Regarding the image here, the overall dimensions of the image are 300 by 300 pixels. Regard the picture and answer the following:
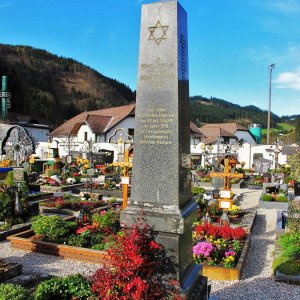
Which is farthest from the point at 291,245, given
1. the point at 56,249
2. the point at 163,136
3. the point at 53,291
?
the point at 56,249

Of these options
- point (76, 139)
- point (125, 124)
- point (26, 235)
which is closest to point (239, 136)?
point (125, 124)

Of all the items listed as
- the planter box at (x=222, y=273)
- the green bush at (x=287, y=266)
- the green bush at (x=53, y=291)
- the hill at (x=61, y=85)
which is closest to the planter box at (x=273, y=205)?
the green bush at (x=287, y=266)

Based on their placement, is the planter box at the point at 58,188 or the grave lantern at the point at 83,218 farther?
the planter box at the point at 58,188

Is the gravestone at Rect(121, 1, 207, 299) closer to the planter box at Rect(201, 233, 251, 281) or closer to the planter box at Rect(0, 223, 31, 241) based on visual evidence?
the planter box at Rect(201, 233, 251, 281)

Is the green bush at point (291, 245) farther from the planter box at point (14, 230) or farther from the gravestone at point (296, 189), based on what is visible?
the gravestone at point (296, 189)

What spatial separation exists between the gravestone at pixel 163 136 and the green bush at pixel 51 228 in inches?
206

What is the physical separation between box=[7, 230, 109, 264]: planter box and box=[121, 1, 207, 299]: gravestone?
3435mm

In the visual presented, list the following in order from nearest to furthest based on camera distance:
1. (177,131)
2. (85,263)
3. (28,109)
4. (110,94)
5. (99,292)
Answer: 1. (99,292)
2. (177,131)
3. (85,263)
4. (28,109)
5. (110,94)

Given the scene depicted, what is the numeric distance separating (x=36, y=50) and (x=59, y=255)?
129 meters

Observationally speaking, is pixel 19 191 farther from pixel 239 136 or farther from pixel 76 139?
pixel 239 136

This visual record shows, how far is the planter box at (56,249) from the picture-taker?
8.63 meters

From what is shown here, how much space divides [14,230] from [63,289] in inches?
237

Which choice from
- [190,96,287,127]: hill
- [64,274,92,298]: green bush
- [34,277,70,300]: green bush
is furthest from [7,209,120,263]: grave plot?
[190,96,287,127]: hill

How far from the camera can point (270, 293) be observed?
22.8ft
